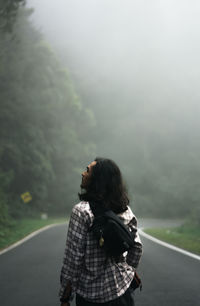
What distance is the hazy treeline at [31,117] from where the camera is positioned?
32.0 m

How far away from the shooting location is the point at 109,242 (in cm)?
272

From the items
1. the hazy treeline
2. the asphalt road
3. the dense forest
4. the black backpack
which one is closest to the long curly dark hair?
the black backpack

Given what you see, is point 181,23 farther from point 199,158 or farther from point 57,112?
point 57,112

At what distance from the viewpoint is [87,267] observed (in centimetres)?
280

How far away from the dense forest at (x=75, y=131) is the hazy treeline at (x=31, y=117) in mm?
83

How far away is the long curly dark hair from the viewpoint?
9.45 ft

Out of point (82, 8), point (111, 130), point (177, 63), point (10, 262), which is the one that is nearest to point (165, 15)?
point (82, 8)

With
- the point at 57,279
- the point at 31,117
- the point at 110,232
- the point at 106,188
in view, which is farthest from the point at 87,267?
the point at 31,117

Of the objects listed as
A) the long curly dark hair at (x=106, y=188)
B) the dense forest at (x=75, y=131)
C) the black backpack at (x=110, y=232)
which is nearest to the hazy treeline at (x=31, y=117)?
the dense forest at (x=75, y=131)

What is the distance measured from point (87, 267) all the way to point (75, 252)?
13cm

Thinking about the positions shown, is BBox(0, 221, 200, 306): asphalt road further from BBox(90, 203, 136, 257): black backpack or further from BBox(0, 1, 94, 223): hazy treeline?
BBox(0, 1, 94, 223): hazy treeline

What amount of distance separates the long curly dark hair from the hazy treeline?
21.2 m

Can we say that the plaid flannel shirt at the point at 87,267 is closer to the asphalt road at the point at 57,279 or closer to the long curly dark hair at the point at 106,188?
the long curly dark hair at the point at 106,188

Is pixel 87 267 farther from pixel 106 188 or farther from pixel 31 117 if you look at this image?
pixel 31 117
